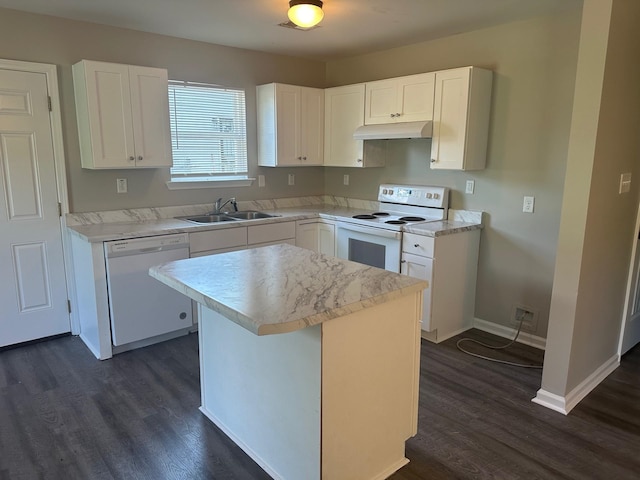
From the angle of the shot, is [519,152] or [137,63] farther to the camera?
[137,63]

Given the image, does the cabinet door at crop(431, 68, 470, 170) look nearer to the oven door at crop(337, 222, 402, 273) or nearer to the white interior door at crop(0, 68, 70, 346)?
the oven door at crop(337, 222, 402, 273)

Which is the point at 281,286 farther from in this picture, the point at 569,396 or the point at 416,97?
the point at 416,97

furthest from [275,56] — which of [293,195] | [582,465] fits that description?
[582,465]

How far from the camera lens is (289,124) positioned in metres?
4.25

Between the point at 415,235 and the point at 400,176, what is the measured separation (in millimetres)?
991

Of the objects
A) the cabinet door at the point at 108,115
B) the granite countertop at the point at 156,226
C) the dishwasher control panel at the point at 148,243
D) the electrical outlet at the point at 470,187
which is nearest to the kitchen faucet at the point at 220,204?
the granite countertop at the point at 156,226

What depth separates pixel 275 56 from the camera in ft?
14.4

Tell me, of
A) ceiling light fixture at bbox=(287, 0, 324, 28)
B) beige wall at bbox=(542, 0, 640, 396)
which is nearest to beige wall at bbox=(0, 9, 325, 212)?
ceiling light fixture at bbox=(287, 0, 324, 28)

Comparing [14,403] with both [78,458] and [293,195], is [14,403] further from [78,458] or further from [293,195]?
[293,195]

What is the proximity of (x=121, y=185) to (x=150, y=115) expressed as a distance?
64cm

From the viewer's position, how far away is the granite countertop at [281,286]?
1570mm

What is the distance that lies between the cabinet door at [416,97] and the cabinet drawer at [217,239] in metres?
1.64

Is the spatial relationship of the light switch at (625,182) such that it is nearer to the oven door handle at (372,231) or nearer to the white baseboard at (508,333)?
the white baseboard at (508,333)

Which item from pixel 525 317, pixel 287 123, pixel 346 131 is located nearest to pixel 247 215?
pixel 287 123
